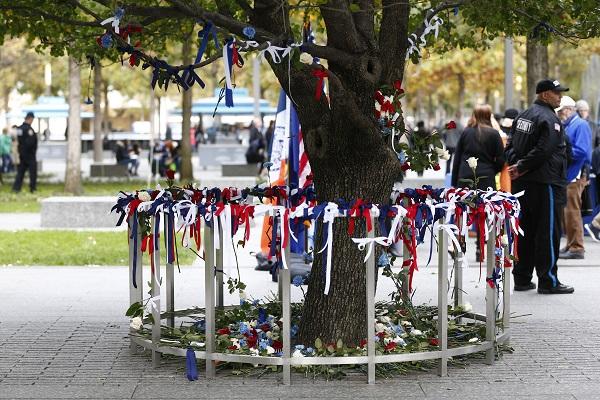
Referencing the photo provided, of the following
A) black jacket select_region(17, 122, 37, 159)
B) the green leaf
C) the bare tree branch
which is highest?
the bare tree branch

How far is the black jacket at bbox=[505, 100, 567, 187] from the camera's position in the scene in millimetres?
10438

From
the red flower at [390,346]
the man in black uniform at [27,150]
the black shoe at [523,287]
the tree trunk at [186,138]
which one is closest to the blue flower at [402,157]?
the red flower at [390,346]

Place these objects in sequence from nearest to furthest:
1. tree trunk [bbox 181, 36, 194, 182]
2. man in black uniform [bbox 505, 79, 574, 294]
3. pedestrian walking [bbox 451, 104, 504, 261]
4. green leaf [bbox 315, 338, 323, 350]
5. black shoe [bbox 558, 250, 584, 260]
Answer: green leaf [bbox 315, 338, 323, 350]
man in black uniform [bbox 505, 79, 574, 294]
pedestrian walking [bbox 451, 104, 504, 261]
black shoe [bbox 558, 250, 584, 260]
tree trunk [bbox 181, 36, 194, 182]

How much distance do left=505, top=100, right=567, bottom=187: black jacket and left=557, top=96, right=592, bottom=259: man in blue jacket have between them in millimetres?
1270

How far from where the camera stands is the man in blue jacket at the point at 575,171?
1256 cm

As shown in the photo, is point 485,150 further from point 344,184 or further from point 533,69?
point 533,69

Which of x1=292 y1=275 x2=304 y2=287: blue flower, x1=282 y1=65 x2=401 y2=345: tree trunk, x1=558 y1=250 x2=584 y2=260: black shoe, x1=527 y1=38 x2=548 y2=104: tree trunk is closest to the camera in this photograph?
x1=282 y1=65 x2=401 y2=345: tree trunk

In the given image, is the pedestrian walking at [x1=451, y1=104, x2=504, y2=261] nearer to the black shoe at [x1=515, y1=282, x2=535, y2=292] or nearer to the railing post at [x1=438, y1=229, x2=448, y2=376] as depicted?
the black shoe at [x1=515, y1=282, x2=535, y2=292]

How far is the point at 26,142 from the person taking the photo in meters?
24.7

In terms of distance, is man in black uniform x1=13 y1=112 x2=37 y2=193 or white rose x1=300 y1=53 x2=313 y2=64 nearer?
white rose x1=300 y1=53 x2=313 y2=64

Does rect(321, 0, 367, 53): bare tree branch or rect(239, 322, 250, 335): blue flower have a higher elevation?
rect(321, 0, 367, 53): bare tree branch

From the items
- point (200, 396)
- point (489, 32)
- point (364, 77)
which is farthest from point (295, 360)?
point (489, 32)

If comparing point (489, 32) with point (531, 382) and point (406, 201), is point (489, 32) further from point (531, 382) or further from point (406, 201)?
point (531, 382)

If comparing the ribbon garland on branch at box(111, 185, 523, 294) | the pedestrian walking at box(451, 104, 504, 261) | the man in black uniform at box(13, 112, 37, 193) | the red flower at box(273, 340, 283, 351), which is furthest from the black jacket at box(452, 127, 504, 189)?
the man in black uniform at box(13, 112, 37, 193)
